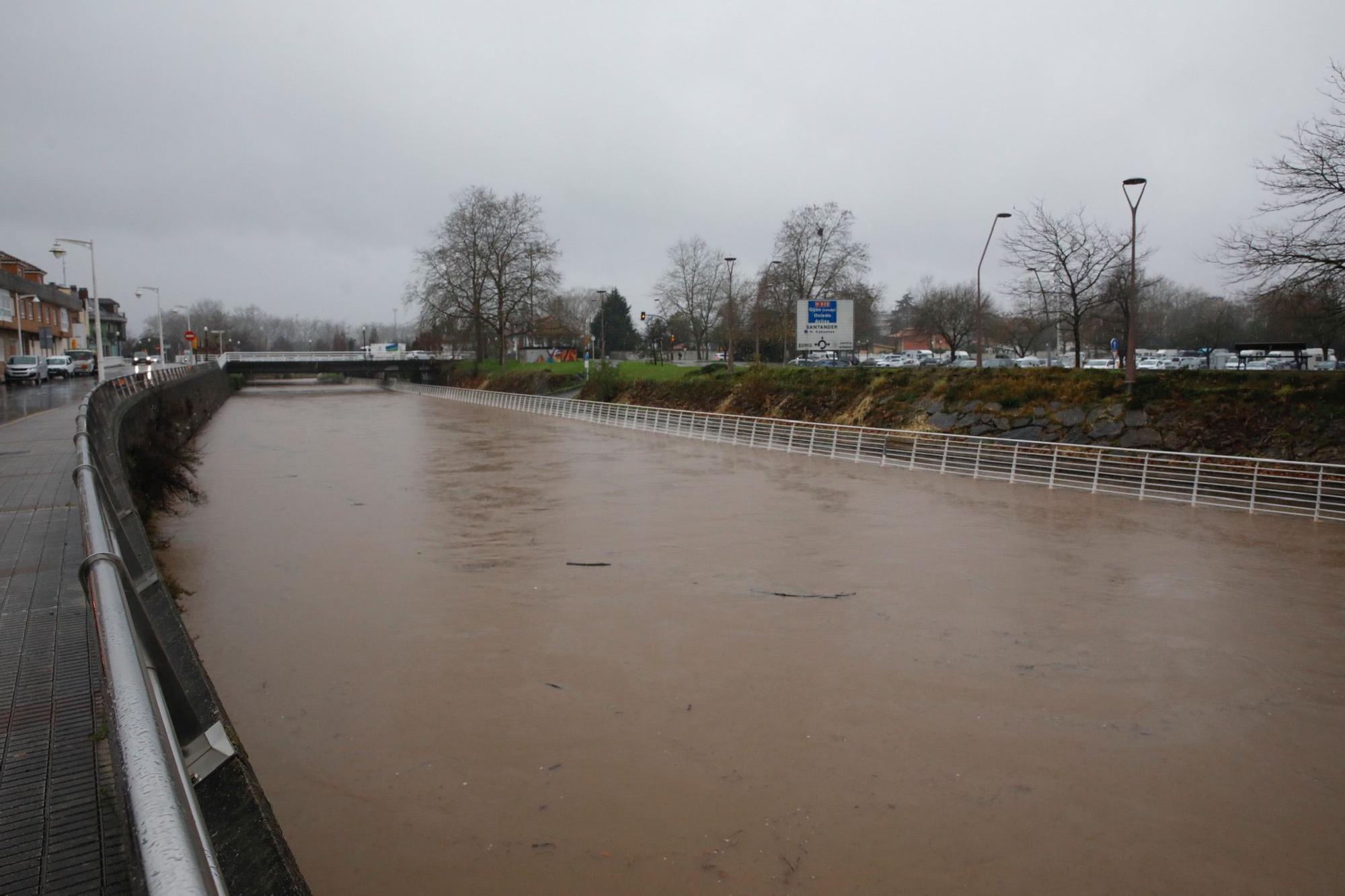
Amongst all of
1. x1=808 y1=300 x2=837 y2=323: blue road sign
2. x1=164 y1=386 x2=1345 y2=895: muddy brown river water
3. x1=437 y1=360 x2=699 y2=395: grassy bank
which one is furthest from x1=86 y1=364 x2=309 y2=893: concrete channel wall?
x1=437 y1=360 x2=699 y2=395: grassy bank

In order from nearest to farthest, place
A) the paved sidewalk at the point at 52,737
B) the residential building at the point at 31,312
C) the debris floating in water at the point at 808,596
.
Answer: the paved sidewalk at the point at 52,737 → the debris floating in water at the point at 808,596 → the residential building at the point at 31,312

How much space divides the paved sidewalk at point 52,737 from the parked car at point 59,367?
158 ft

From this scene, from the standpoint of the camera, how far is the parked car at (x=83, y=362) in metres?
54.2

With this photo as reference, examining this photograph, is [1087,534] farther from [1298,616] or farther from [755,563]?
[755,563]

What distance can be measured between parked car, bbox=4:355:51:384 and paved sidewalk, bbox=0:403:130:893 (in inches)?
1635

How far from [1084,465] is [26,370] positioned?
4571cm

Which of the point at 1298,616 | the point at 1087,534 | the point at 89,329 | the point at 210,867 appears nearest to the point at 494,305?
the point at 89,329

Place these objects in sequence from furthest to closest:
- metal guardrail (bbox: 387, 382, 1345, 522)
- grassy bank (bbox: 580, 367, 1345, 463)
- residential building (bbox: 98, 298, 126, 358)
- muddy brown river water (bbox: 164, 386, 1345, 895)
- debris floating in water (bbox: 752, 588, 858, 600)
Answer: residential building (bbox: 98, 298, 126, 358) → grassy bank (bbox: 580, 367, 1345, 463) → metal guardrail (bbox: 387, 382, 1345, 522) → debris floating in water (bbox: 752, 588, 858, 600) → muddy brown river water (bbox: 164, 386, 1345, 895)

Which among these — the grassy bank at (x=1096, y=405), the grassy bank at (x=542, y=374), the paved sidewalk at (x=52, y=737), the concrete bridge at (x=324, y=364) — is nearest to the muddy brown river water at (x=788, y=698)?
the paved sidewalk at (x=52, y=737)

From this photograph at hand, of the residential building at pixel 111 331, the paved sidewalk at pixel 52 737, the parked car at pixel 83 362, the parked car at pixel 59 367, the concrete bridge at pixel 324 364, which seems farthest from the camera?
the residential building at pixel 111 331

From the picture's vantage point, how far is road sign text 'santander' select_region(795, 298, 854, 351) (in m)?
42.7

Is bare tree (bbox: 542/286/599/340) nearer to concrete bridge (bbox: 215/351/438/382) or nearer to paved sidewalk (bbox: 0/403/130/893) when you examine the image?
concrete bridge (bbox: 215/351/438/382)

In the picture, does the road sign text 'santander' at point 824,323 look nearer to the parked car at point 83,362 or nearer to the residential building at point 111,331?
the parked car at point 83,362

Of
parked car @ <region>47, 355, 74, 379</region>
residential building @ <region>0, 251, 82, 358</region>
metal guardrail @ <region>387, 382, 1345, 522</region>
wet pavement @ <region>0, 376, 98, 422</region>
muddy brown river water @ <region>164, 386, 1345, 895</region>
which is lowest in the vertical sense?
muddy brown river water @ <region>164, 386, 1345, 895</region>
